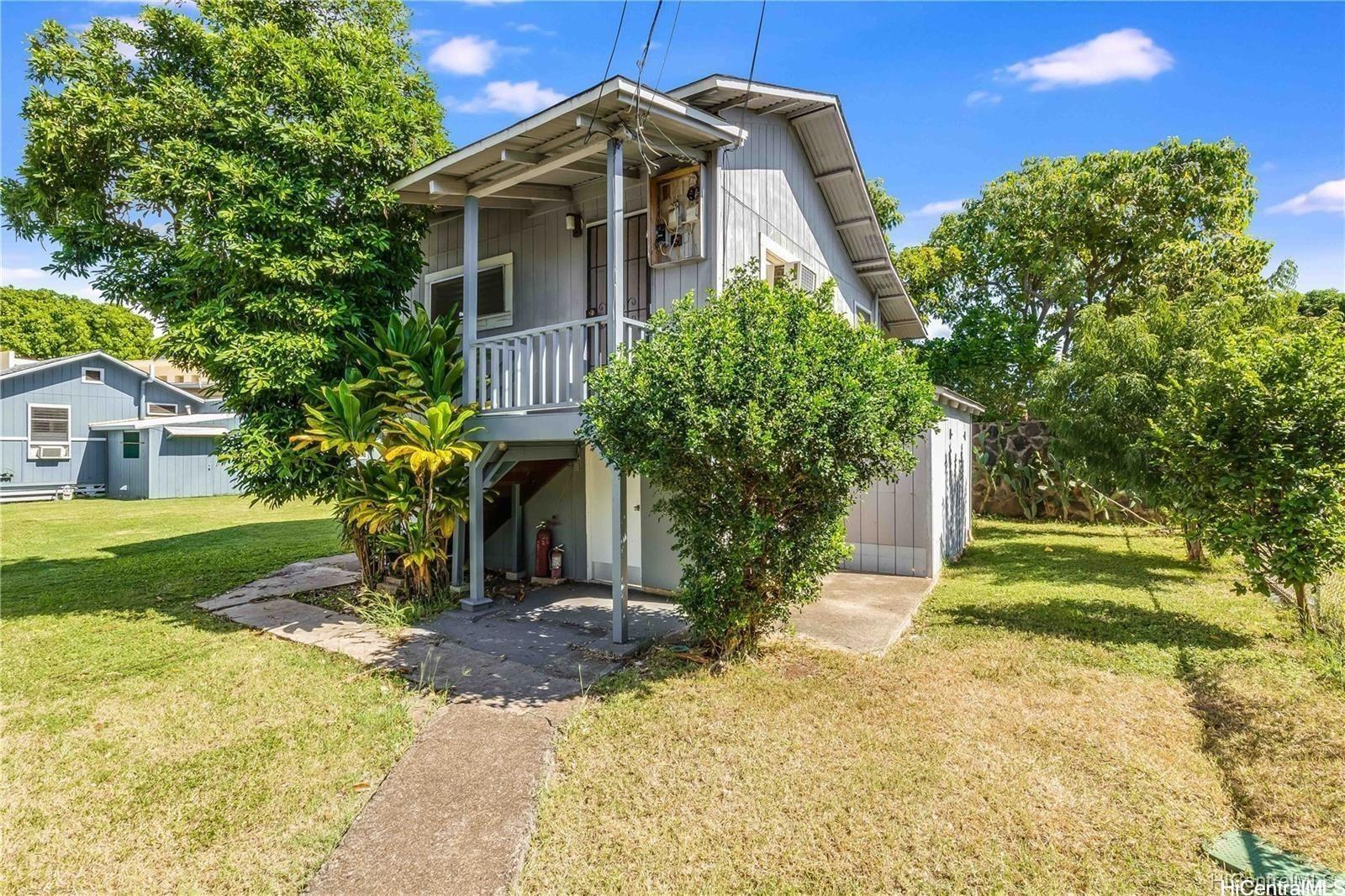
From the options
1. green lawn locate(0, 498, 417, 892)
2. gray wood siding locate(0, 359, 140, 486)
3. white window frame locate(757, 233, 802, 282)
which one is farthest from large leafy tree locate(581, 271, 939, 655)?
gray wood siding locate(0, 359, 140, 486)

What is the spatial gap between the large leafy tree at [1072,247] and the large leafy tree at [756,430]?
39.2ft

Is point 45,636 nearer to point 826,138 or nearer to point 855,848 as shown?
point 855,848

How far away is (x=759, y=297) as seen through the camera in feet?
16.2

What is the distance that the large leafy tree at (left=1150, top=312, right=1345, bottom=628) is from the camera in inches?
194

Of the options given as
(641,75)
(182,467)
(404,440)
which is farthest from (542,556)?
(182,467)

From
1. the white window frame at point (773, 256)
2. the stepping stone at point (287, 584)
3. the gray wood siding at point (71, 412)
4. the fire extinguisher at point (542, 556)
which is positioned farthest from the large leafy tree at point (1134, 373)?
the gray wood siding at point (71, 412)

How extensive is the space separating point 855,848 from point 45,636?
7.81 m

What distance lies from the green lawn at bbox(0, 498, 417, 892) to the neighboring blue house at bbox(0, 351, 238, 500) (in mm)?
15668

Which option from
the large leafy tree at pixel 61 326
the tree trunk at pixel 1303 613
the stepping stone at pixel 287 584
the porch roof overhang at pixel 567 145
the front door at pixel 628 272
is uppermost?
the large leafy tree at pixel 61 326

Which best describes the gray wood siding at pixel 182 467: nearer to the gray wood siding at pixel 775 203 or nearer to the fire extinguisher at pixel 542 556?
the fire extinguisher at pixel 542 556

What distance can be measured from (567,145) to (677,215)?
1344 millimetres

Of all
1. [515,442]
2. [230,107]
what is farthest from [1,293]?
[515,442]

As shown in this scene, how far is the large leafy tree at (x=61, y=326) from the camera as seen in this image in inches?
1438

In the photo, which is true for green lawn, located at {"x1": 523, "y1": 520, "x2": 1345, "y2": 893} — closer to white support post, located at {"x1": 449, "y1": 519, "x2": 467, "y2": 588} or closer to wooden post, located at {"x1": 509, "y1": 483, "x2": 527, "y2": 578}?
white support post, located at {"x1": 449, "y1": 519, "x2": 467, "y2": 588}
